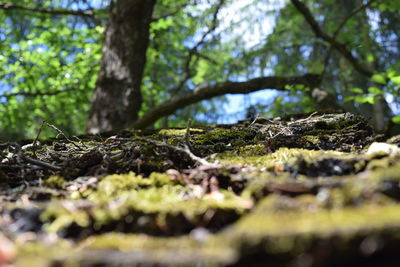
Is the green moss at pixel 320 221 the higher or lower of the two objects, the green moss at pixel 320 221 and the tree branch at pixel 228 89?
the lower

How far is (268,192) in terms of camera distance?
41.8 inches

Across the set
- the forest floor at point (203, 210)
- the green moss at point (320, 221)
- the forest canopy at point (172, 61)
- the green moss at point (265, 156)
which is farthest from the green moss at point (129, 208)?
the forest canopy at point (172, 61)

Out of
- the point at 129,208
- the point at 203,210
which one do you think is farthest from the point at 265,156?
the point at 129,208

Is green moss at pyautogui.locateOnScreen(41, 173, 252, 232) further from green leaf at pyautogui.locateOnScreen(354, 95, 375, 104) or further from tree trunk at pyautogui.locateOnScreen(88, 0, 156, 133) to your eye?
tree trunk at pyautogui.locateOnScreen(88, 0, 156, 133)

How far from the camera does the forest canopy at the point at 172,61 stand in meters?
6.88

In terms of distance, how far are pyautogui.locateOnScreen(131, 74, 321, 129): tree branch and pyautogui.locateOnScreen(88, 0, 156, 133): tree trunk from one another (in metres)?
0.43

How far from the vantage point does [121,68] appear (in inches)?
277

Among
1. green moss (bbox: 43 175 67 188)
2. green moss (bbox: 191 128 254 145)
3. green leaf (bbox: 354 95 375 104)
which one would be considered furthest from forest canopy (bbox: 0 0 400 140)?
green moss (bbox: 43 175 67 188)

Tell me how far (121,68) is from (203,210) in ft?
21.3

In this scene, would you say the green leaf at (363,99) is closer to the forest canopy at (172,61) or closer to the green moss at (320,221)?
the forest canopy at (172,61)

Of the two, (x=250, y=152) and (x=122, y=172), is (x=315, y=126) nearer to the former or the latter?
(x=250, y=152)

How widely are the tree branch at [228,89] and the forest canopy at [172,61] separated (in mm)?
23

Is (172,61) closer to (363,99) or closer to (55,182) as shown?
(363,99)

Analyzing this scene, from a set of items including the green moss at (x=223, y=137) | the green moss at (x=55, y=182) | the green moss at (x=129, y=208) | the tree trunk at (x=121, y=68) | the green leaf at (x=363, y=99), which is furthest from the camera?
the tree trunk at (x=121, y=68)
